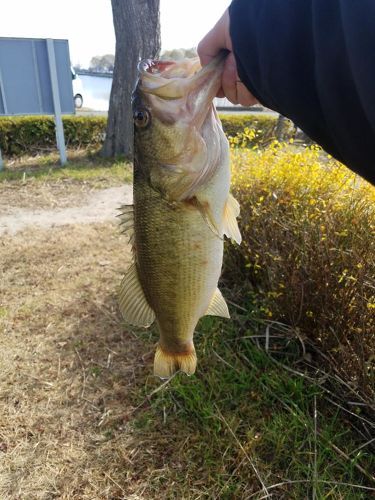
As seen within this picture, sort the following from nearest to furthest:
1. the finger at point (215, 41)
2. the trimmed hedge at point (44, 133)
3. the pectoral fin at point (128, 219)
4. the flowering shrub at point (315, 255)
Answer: the finger at point (215, 41) → the pectoral fin at point (128, 219) → the flowering shrub at point (315, 255) → the trimmed hedge at point (44, 133)

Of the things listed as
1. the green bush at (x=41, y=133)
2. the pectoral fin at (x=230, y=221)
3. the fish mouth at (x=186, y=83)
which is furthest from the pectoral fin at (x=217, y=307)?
the green bush at (x=41, y=133)

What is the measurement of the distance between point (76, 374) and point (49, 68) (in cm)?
683

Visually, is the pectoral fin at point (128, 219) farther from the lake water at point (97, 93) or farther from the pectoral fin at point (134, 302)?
the lake water at point (97, 93)

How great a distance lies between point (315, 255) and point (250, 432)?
3.80ft

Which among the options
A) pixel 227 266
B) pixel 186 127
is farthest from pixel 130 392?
pixel 186 127

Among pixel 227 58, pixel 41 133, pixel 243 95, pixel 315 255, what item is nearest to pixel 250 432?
pixel 315 255

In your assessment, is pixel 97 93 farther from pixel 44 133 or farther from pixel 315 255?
pixel 315 255

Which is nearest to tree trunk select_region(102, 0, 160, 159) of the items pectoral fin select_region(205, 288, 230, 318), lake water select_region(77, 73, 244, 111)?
pectoral fin select_region(205, 288, 230, 318)

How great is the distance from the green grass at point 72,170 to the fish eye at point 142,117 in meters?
6.34

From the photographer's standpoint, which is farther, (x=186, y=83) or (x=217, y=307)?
(x=217, y=307)

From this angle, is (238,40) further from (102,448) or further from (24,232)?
(24,232)

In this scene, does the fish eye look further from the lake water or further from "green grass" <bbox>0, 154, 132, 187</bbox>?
the lake water

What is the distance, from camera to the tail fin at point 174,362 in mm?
1911

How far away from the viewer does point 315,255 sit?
2729mm
